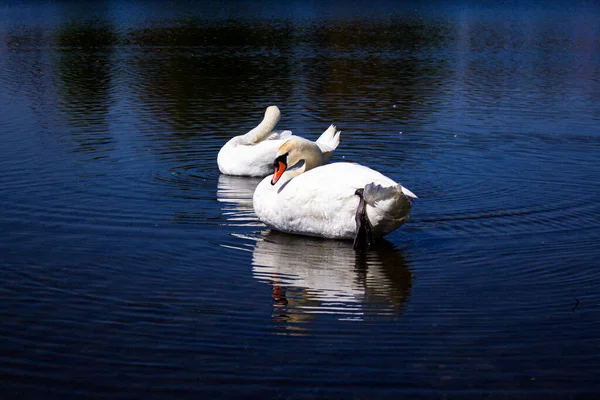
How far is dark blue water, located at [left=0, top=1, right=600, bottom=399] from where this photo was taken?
595 cm

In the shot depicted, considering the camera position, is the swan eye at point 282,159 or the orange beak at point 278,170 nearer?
the orange beak at point 278,170

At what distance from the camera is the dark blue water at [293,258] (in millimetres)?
5953

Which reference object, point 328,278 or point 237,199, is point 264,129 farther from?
point 328,278

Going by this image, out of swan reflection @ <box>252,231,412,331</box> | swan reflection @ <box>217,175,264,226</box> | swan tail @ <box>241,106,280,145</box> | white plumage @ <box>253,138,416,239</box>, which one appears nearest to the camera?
swan reflection @ <box>252,231,412,331</box>

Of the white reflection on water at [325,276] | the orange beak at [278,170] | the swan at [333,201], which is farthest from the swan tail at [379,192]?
the orange beak at [278,170]

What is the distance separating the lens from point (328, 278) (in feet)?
26.3

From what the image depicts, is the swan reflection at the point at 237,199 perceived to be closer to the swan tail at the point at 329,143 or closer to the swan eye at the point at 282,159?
the swan eye at the point at 282,159

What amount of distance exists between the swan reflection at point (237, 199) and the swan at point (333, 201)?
539mm

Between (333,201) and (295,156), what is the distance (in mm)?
1108

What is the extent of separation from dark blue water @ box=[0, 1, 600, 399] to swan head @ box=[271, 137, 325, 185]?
0.72 meters

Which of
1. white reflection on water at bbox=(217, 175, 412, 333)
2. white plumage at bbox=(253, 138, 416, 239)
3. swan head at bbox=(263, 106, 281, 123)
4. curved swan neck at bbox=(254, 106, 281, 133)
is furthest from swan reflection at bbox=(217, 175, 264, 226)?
swan head at bbox=(263, 106, 281, 123)

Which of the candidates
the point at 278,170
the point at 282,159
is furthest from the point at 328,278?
the point at 282,159

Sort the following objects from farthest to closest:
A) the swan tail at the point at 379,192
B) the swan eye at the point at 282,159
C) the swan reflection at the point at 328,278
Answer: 1. the swan eye at the point at 282,159
2. the swan tail at the point at 379,192
3. the swan reflection at the point at 328,278

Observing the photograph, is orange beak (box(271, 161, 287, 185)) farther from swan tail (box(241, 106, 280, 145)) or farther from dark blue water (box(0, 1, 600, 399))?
swan tail (box(241, 106, 280, 145))
